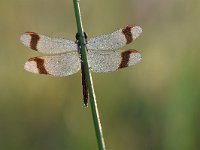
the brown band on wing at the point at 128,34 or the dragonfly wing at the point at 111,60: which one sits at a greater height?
the brown band on wing at the point at 128,34

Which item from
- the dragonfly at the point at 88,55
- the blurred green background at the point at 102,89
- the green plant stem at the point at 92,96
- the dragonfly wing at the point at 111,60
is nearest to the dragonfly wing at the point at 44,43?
the dragonfly at the point at 88,55

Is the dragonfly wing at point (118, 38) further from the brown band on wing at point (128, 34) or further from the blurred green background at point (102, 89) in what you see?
the blurred green background at point (102, 89)

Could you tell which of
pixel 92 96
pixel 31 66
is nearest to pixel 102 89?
pixel 31 66

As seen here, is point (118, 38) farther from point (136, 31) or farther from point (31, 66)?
point (31, 66)

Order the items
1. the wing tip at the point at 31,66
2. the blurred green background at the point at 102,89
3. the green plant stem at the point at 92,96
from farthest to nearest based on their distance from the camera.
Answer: the blurred green background at the point at 102,89, the wing tip at the point at 31,66, the green plant stem at the point at 92,96

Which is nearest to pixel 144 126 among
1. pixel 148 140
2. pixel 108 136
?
pixel 148 140

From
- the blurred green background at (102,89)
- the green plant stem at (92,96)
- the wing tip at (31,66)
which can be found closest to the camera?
the green plant stem at (92,96)

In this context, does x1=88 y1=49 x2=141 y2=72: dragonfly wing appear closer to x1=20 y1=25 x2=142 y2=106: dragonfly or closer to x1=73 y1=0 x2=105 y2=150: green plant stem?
x1=20 y1=25 x2=142 y2=106: dragonfly

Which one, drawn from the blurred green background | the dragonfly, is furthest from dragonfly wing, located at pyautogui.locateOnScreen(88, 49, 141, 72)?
the blurred green background
